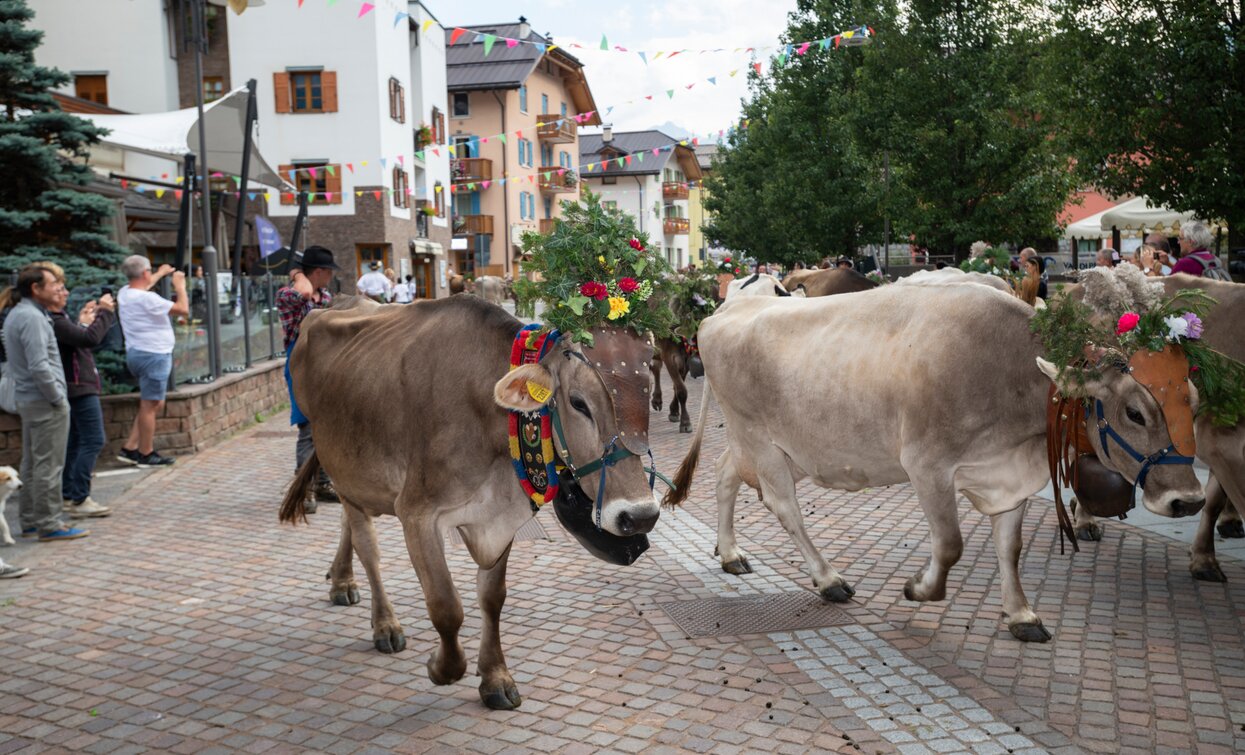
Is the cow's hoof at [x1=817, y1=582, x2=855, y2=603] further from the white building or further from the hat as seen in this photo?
the white building

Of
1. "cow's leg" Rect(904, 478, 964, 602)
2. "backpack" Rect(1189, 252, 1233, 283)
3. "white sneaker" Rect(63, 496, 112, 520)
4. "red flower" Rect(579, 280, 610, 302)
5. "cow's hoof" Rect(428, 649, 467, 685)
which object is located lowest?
"white sneaker" Rect(63, 496, 112, 520)

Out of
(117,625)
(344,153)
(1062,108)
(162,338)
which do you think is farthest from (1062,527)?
(344,153)

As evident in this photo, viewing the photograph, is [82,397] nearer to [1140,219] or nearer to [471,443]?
[471,443]

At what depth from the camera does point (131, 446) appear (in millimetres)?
11219

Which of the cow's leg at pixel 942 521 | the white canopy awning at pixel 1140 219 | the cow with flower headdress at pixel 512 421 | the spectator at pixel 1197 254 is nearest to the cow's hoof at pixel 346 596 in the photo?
the cow with flower headdress at pixel 512 421

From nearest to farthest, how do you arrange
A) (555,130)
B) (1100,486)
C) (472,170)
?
1. (1100,486)
2. (472,170)
3. (555,130)

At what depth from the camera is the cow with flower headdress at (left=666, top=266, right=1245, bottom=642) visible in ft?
17.0

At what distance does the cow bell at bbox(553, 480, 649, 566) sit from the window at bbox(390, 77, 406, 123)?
36.9 meters

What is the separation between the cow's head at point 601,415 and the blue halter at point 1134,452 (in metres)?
2.23

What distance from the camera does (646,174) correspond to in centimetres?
7750

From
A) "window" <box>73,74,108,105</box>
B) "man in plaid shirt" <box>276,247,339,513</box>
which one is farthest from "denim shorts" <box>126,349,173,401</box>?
"window" <box>73,74,108,105</box>

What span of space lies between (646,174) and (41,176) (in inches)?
2611

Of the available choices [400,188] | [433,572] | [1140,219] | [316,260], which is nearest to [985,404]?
[433,572]

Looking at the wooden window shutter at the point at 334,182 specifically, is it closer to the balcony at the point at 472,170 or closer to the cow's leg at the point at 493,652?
the balcony at the point at 472,170
